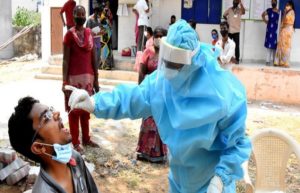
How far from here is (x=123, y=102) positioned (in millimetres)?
2828

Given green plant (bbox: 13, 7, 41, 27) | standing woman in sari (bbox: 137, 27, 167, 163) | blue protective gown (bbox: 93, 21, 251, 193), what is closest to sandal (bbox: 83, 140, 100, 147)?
standing woman in sari (bbox: 137, 27, 167, 163)

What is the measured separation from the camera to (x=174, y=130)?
2775 millimetres

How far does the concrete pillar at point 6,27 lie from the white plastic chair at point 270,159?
11.6 m

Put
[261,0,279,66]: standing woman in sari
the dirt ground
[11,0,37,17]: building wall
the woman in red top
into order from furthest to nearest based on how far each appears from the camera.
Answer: [11,0,37,17]: building wall, [261,0,279,66]: standing woman in sari, the woman in red top, the dirt ground

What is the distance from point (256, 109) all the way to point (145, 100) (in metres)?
6.23

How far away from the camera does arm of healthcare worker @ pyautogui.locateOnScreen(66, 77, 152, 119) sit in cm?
270

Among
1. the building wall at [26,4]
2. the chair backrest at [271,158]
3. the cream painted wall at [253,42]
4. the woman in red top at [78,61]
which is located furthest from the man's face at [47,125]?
the building wall at [26,4]

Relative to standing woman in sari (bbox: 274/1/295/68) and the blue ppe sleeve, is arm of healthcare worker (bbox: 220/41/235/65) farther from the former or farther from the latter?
the blue ppe sleeve

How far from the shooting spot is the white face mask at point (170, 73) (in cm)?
263

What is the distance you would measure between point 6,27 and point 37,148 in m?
12.8

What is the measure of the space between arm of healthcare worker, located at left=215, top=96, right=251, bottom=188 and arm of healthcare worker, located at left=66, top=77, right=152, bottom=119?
0.49m

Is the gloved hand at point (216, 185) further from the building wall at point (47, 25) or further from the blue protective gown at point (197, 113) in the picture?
the building wall at point (47, 25)

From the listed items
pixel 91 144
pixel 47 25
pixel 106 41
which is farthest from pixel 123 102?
pixel 47 25

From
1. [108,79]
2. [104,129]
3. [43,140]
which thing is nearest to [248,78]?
[108,79]
